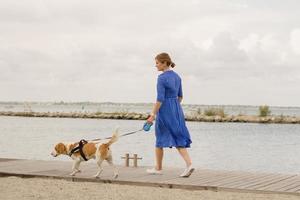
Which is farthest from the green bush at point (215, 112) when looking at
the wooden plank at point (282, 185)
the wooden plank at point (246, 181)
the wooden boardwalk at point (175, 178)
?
the wooden plank at point (282, 185)

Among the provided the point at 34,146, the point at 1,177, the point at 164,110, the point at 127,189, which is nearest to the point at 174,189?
the point at 127,189

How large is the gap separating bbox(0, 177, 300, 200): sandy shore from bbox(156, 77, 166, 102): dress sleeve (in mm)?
1578

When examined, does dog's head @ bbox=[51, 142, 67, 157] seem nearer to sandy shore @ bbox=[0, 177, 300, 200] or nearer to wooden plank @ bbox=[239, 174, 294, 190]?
sandy shore @ bbox=[0, 177, 300, 200]

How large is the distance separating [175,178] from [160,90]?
5.32 feet

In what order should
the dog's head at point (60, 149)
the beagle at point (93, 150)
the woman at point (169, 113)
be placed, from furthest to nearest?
the dog's head at point (60, 149)
the woman at point (169, 113)
the beagle at point (93, 150)

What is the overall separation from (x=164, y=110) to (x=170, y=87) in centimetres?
43

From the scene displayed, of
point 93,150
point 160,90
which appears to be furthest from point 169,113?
point 93,150

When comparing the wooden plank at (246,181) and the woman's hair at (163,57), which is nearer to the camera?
the wooden plank at (246,181)

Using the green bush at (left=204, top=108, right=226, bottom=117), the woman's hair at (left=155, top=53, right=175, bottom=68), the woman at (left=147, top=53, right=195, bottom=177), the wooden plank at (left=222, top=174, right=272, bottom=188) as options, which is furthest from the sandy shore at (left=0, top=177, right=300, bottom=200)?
the green bush at (left=204, top=108, right=226, bottom=117)

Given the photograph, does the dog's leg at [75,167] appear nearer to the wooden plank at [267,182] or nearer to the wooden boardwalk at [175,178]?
the wooden boardwalk at [175,178]

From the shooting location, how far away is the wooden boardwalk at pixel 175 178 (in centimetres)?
935

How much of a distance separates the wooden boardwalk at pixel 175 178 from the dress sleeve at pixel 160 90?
1.43 meters

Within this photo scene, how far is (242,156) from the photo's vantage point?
28.9 metres

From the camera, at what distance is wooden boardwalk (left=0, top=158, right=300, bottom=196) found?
9352 millimetres
